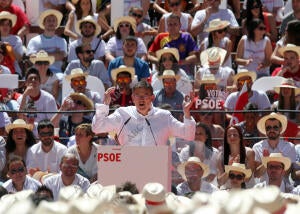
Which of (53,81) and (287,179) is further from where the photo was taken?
(53,81)

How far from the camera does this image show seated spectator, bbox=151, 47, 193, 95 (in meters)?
16.6

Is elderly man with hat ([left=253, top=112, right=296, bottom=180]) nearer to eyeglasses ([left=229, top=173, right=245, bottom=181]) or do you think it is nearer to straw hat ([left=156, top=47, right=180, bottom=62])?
eyeglasses ([left=229, top=173, right=245, bottom=181])

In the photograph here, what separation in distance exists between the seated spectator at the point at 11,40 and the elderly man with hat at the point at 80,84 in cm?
161

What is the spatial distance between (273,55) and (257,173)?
3.61 meters

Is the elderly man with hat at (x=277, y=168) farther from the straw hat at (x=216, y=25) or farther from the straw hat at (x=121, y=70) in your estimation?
the straw hat at (x=216, y=25)

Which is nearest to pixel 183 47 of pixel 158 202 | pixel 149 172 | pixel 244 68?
pixel 244 68

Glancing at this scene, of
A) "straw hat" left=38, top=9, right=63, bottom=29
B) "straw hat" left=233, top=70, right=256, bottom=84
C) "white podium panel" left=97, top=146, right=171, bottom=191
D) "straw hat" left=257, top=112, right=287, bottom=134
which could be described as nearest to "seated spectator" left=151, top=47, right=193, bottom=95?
"straw hat" left=233, top=70, right=256, bottom=84

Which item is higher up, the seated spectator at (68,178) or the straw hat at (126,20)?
the straw hat at (126,20)

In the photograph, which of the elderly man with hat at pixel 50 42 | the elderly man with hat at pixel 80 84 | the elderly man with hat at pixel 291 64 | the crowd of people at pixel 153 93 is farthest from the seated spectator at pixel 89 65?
the elderly man with hat at pixel 291 64

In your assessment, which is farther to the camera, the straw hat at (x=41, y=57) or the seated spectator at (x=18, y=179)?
the straw hat at (x=41, y=57)

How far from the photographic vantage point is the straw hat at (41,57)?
17.7 meters

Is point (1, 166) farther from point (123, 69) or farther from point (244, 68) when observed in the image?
point (244, 68)

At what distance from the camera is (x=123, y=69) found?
16672 millimetres

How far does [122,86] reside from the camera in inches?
642
